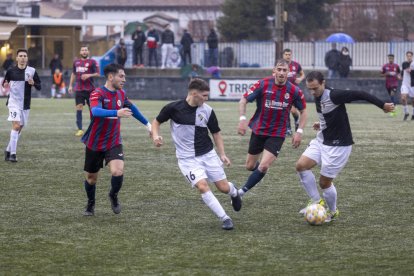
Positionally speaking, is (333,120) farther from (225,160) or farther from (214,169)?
(214,169)

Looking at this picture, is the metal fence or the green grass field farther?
the metal fence

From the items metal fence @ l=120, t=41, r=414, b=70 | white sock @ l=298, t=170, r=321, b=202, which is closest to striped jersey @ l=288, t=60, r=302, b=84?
white sock @ l=298, t=170, r=321, b=202

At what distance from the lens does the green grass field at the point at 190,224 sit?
8.88 m

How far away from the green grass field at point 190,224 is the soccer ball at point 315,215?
91mm

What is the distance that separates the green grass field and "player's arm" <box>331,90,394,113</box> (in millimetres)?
1337

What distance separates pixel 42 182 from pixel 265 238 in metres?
5.52

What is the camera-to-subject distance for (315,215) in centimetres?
1083

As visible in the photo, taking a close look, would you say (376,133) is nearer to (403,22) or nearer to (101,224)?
(101,224)

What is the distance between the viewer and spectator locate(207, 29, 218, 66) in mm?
44875

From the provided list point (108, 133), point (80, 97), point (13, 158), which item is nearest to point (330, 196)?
point (108, 133)

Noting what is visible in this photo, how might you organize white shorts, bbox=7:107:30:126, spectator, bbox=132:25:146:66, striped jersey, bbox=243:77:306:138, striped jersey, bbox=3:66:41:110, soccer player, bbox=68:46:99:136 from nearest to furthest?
striped jersey, bbox=243:77:306:138
white shorts, bbox=7:107:30:126
striped jersey, bbox=3:66:41:110
soccer player, bbox=68:46:99:136
spectator, bbox=132:25:146:66

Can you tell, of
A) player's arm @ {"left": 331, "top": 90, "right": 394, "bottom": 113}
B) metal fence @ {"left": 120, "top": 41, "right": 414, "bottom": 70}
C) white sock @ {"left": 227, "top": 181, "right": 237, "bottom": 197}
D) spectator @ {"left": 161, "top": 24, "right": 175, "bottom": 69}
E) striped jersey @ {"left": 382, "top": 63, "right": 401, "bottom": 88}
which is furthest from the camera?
metal fence @ {"left": 120, "top": 41, "right": 414, "bottom": 70}

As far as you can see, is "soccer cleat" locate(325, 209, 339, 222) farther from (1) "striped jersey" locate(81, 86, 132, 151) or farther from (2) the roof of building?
(2) the roof of building

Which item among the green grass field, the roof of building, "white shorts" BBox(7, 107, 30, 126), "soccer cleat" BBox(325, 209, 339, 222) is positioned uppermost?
the roof of building
